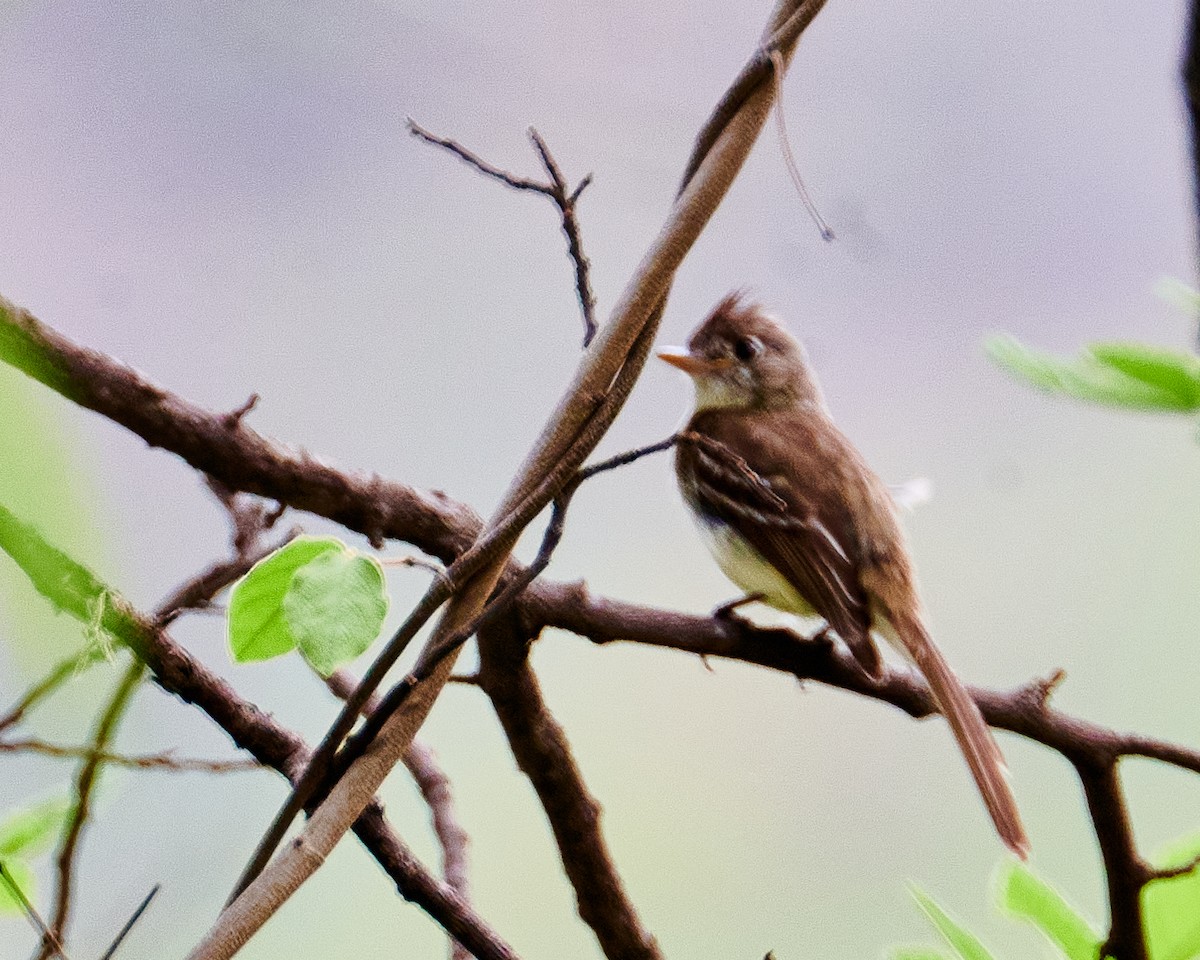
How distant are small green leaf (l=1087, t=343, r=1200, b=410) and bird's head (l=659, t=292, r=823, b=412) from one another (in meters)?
1.15

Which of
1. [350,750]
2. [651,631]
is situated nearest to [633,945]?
[651,631]

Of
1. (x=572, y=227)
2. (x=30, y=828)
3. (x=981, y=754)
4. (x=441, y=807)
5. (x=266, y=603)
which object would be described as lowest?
(x=441, y=807)

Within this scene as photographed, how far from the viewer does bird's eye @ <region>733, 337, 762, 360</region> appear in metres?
1.58

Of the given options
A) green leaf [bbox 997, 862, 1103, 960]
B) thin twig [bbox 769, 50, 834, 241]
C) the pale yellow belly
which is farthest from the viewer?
the pale yellow belly

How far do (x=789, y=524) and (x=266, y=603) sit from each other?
0.84 meters

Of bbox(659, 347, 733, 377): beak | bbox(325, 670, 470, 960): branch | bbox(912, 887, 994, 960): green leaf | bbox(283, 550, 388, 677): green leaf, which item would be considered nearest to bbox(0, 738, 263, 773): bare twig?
bbox(325, 670, 470, 960): branch

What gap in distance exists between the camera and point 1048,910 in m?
0.70

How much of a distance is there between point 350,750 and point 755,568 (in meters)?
0.85

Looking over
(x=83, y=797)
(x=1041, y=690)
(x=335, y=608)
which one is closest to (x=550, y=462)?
(x=335, y=608)

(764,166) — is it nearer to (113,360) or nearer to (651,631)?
(651,631)

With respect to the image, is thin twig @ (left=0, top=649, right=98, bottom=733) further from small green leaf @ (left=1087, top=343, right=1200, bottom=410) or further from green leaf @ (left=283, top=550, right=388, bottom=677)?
small green leaf @ (left=1087, top=343, right=1200, bottom=410)

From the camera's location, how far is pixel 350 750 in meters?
0.53

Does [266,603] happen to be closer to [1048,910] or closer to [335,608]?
[335,608]

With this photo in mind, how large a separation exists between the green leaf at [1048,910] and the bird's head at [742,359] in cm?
93
